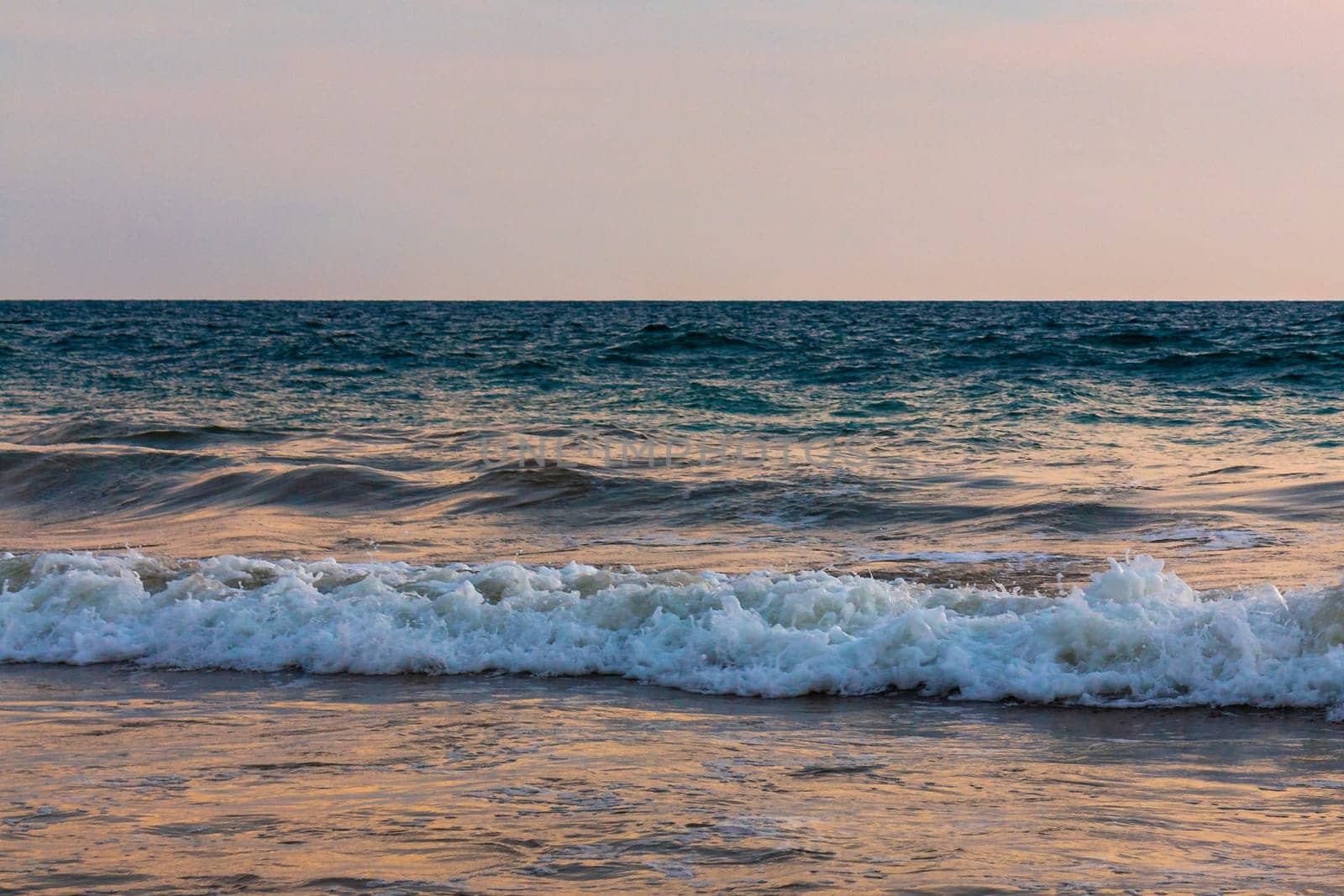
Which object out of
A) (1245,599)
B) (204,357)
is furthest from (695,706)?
(204,357)

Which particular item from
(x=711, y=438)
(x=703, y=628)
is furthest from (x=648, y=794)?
(x=711, y=438)

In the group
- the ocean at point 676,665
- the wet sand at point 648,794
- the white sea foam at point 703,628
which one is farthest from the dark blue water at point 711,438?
the wet sand at point 648,794

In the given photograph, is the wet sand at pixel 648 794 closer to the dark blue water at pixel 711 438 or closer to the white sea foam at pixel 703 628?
the white sea foam at pixel 703 628

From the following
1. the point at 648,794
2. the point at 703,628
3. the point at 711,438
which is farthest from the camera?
the point at 711,438

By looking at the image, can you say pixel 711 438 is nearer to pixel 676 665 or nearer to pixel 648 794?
pixel 676 665

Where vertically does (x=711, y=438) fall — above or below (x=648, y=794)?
above

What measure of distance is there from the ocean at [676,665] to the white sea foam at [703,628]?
2 cm

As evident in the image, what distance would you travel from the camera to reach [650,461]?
565 inches

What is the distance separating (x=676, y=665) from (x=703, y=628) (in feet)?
1.00

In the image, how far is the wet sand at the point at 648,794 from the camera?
3.44 m

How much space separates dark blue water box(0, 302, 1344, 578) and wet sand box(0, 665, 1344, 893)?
10.9ft

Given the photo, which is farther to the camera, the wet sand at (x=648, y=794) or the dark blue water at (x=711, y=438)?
the dark blue water at (x=711, y=438)

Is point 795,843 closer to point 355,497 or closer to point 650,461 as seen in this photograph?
point 355,497

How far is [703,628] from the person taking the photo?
21.4 feet
